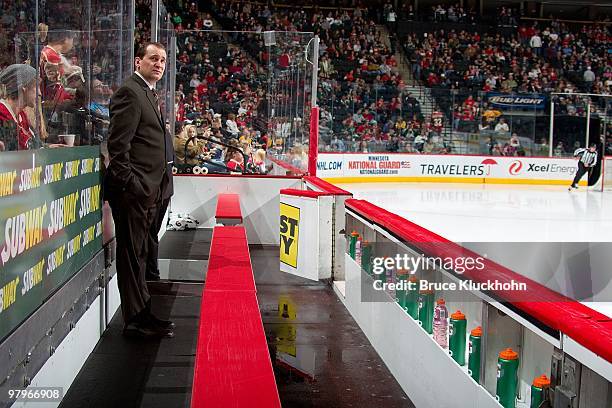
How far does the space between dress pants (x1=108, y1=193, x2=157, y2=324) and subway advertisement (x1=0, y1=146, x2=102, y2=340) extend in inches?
5.2

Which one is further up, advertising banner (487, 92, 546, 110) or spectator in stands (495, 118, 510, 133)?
advertising banner (487, 92, 546, 110)

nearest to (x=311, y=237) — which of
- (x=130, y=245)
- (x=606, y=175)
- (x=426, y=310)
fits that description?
(x=130, y=245)

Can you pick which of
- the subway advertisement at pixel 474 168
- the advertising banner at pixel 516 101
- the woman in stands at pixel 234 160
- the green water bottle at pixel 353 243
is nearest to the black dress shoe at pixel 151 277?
the green water bottle at pixel 353 243

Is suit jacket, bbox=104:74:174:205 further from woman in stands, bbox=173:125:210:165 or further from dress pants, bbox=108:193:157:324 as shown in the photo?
woman in stands, bbox=173:125:210:165

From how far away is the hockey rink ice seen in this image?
18.6 feet

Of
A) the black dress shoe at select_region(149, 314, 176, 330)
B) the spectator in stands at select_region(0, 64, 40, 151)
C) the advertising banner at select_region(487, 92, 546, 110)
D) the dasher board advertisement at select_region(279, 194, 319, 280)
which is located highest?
the advertising banner at select_region(487, 92, 546, 110)

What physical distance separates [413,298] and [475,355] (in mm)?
911

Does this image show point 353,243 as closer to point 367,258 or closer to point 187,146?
point 367,258

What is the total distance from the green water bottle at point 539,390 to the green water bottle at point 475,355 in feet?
1.42

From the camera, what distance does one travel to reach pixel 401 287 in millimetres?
3809

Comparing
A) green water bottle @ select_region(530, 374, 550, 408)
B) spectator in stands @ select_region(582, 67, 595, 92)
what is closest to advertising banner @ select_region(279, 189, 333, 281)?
green water bottle @ select_region(530, 374, 550, 408)

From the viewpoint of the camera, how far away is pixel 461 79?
26.0m

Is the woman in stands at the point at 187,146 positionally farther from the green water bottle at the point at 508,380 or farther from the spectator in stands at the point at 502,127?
the spectator in stands at the point at 502,127

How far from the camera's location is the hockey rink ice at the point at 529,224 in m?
5.68
